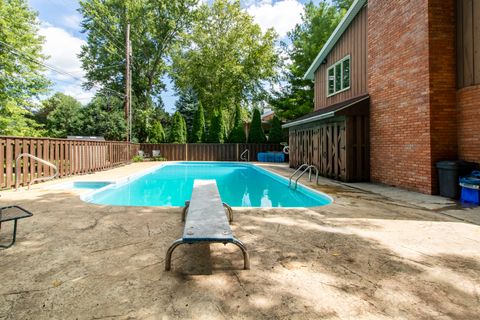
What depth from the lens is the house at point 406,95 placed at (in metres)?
5.87

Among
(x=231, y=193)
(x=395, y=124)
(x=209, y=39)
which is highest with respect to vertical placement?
(x=209, y=39)

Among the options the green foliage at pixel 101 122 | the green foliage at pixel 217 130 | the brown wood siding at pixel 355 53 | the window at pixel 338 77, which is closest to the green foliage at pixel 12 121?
the green foliage at pixel 101 122

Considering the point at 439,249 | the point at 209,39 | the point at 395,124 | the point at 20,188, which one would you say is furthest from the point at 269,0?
the point at 439,249

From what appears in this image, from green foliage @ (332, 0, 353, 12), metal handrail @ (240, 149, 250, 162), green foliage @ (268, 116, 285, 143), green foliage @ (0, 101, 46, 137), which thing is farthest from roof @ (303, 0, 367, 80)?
green foliage @ (0, 101, 46, 137)

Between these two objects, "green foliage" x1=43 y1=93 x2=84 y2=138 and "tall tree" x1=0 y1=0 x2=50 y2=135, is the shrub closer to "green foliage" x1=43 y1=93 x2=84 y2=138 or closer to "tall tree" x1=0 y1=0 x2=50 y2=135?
"green foliage" x1=43 y1=93 x2=84 y2=138

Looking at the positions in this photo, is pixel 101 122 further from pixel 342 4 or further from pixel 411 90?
pixel 342 4

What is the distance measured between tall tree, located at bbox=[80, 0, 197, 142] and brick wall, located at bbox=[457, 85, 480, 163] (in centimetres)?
2190

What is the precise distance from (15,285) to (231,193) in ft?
21.0

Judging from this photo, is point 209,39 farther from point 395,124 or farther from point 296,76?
point 395,124

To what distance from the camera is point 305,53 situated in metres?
22.5

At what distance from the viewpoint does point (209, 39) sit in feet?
83.5

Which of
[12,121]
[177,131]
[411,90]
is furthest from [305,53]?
[12,121]

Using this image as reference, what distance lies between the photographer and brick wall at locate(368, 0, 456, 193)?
601 centimetres

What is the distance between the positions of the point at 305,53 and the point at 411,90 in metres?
17.5
